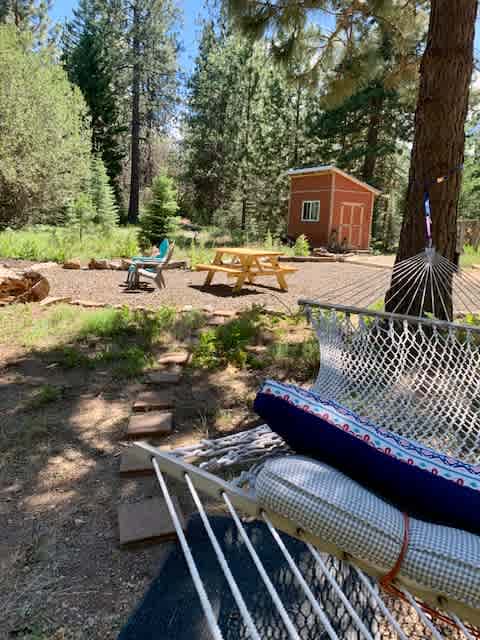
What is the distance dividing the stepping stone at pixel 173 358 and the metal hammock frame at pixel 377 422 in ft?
3.83

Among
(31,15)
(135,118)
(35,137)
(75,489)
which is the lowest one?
(75,489)

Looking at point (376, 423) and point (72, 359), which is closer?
point (376, 423)

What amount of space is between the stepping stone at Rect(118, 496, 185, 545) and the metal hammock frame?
0.15m

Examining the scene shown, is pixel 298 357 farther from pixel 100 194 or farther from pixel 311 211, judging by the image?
pixel 100 194

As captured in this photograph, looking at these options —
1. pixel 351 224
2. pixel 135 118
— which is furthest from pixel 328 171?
pixel 135 118

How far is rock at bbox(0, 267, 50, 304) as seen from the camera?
4773mm

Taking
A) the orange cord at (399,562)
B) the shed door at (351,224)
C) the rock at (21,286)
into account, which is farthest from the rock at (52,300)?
the shed door at (351,224)

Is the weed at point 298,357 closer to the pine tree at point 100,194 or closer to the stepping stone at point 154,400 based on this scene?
the stepping stone at point 154,400

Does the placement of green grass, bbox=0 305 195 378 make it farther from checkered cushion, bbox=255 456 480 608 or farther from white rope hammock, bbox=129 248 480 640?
checkered cushion, bbox=255 456 480 608

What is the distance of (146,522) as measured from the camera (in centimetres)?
160

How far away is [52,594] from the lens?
4.36 feet

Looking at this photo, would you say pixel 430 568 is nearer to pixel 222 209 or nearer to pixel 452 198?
pixel 452 198

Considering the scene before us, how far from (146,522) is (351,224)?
47.5ft

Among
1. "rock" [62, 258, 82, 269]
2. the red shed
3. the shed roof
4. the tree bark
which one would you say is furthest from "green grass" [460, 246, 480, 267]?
the tree bark
